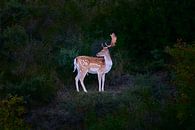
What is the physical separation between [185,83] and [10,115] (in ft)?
8.75

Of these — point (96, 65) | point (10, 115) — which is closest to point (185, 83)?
point (96, 65)

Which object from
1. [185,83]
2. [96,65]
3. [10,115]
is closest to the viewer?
[185,83]

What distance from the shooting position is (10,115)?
34.4 ft

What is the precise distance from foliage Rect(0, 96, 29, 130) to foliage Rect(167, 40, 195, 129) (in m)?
2.40

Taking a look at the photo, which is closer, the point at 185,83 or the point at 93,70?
the point at 185,83

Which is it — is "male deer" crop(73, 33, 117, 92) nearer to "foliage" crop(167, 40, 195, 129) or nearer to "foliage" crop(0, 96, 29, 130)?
"foliage" crop(0, 96, 29, 130)

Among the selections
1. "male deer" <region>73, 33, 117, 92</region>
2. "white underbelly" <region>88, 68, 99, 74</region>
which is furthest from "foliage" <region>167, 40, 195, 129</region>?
"white underbelly" <region>88, 68, 99, 74</region>

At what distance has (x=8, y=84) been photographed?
12094mm

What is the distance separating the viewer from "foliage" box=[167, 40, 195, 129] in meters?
10.1

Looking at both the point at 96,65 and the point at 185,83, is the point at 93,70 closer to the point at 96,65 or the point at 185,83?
the point at 96,65

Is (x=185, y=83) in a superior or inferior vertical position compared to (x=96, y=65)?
inferior

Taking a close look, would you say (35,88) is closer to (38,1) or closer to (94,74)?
(94,74)

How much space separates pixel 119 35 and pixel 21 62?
2079 millimetres

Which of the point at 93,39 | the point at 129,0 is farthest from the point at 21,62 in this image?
the point at 129,0
